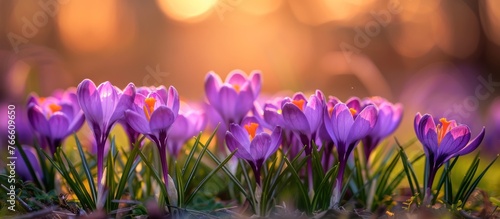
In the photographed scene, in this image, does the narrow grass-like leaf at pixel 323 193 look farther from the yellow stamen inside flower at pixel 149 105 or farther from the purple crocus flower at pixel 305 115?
the yellow stamen inside flower at pixel 149 105

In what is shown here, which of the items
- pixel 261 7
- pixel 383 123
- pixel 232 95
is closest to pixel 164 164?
pixel 232 95

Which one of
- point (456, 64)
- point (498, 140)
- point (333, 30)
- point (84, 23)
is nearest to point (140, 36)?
point (84, 23)

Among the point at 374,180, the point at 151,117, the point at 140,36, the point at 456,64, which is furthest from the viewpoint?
the point at 140,36

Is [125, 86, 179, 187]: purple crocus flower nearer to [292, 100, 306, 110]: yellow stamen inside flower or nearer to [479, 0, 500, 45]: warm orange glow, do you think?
[292, 100, 306, 110]: yellow stamen inside flower

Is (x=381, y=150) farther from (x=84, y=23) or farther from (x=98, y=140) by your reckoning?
(x=84, y=23)

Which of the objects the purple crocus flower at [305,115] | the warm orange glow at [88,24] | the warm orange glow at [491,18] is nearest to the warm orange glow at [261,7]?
the warm orange glow at [88,24]
